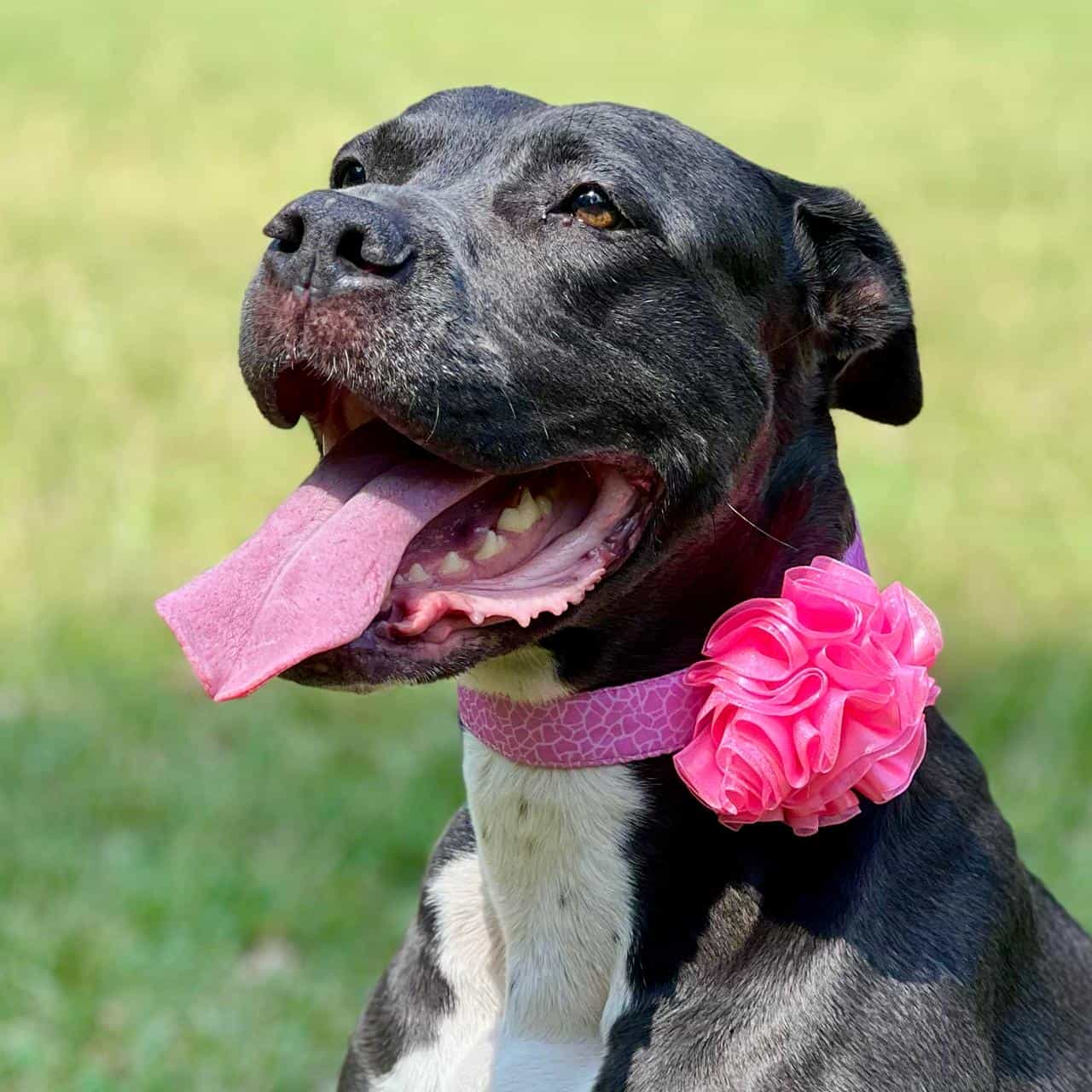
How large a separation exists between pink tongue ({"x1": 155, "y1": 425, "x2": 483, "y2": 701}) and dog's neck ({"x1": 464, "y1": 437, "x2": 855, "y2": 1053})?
339 mm

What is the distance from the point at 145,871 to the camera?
17.1ft

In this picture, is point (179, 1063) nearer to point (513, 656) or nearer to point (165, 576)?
point (513, 656)

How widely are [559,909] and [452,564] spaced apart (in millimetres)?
638

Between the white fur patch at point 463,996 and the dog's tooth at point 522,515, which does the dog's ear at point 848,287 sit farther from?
the white fur patch at point 463,996

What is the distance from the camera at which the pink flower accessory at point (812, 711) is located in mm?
2805

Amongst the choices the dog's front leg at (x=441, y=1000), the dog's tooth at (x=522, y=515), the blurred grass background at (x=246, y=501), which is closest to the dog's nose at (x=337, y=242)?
the dog's tooth at (x=522, y=515)

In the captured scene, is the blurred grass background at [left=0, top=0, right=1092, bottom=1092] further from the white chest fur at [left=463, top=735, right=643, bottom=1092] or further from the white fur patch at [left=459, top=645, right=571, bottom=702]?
the white fur patch at [left=459, top=645, right=571, bottom=702]

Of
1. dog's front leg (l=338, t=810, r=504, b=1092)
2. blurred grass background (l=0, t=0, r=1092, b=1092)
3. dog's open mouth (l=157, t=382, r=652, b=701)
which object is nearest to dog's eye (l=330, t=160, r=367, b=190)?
dog's open mouth (l=157, t=382, r=652, b=701)

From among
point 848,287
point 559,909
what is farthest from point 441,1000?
point 848,287

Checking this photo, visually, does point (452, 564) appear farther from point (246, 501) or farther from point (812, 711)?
point (246, 501)

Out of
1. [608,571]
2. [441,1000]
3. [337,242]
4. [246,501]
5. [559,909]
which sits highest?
[337,242]

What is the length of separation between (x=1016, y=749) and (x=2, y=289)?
5808mm

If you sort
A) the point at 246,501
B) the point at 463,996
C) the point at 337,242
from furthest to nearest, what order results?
the point at 246,501 → the point at 463,996 → the point at 337,242

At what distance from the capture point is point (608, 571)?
2.93 m
